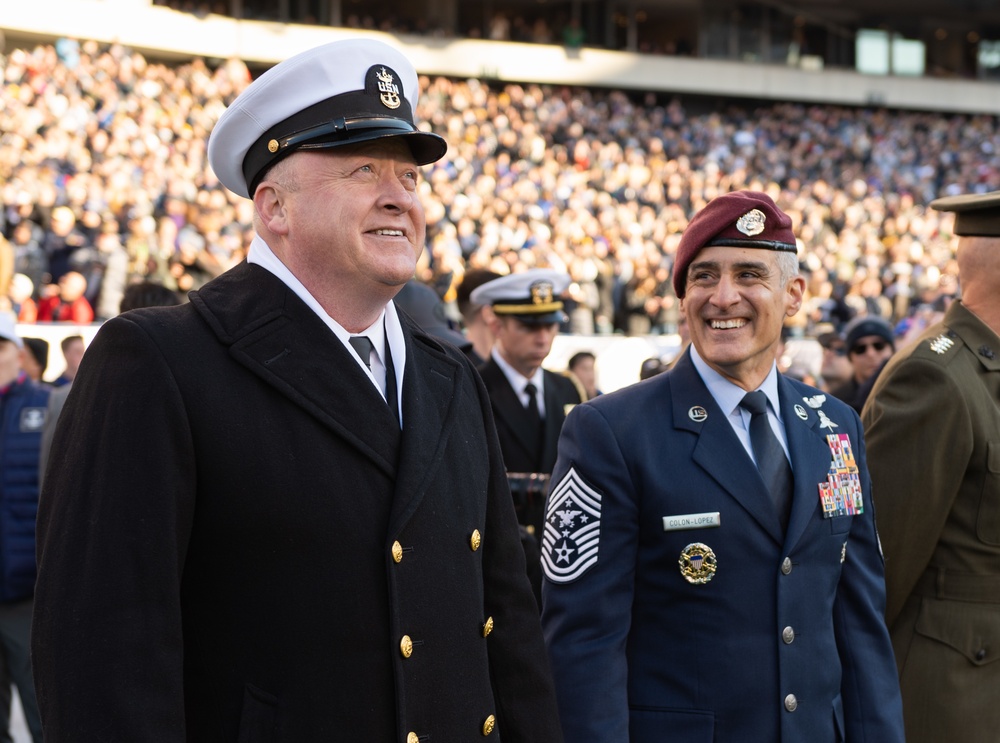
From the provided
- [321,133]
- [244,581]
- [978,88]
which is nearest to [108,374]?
[244,581]

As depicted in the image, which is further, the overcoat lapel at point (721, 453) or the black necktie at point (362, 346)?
the overcoat lapel at point (721, 453)

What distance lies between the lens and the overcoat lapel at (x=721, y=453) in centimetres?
280

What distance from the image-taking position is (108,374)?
202cm

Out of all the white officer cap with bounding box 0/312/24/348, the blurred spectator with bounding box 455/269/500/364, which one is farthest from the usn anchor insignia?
the white officer cap with bounding box 0/312/24/348

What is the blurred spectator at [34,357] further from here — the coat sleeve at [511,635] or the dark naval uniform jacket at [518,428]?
the coat sleeve at [511,635]

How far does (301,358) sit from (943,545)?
201 cm

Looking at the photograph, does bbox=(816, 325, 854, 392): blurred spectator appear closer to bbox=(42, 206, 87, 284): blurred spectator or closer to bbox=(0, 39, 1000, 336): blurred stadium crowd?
bbox=(0, 39, 1000, 336): blurred stadium crowd

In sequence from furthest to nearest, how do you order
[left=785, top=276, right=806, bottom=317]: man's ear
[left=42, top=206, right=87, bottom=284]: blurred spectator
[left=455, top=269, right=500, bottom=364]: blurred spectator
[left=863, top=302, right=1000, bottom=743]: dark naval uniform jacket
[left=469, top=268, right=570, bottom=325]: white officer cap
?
[left=42, top=206, right=87, bottom=284]: blurred spectator < [left=455, top=269, right=500, bottom=364]: blurred spectator < [left=469, top=268, right=570, bottom=325]: white officer cap < [left=863, top=302, right=1000, bottom=743]: dark naval uniform jacket < [left=785, top=276, right=806, bottom=317]: man's ear

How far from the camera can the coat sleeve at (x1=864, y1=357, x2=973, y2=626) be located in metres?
3.40

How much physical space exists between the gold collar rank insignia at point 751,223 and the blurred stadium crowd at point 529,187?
1005cm

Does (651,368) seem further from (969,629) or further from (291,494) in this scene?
(291,494)

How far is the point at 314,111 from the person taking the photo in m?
2.26

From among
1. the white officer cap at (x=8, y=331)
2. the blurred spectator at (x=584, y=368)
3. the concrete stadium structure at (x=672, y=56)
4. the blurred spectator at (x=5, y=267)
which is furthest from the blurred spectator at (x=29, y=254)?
the concrete stadium structure at (x=672, y=56)

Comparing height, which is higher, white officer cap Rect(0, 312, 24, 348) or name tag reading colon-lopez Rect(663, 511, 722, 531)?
white officer cap Rect(0, 312, 24, 348)
